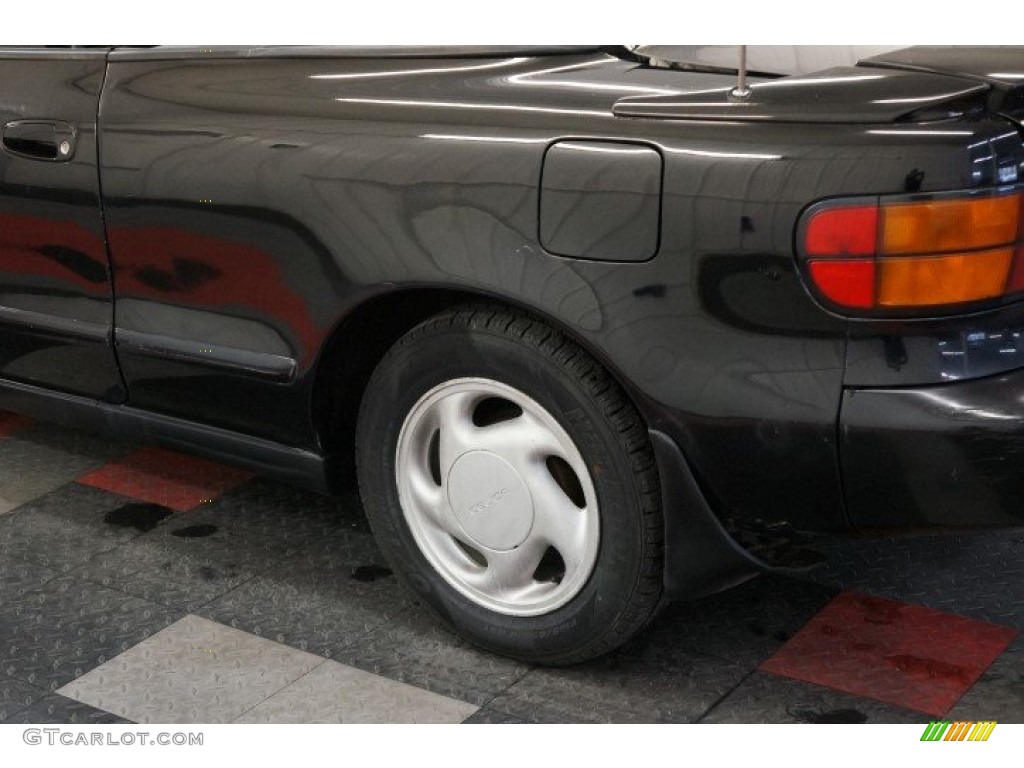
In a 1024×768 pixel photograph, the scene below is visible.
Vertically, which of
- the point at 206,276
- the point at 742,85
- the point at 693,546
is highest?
the point at 742,85

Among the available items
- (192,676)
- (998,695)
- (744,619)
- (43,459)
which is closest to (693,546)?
(744,619)

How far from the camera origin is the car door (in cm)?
285

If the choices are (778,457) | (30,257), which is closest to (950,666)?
(778,457)

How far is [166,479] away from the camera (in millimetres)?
3555

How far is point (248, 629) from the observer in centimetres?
280

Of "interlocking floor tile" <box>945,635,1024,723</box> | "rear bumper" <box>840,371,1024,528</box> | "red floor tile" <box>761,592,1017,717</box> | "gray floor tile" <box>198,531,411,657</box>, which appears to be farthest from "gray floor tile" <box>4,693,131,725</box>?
"interlocking floor tile" <box>945,635,1024,723</box>

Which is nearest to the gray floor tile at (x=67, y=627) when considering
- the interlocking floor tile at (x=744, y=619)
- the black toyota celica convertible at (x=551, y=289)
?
the black toyota celica convertible at (x=551, y=289)

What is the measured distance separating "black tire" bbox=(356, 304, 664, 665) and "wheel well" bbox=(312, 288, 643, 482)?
0.24 ft

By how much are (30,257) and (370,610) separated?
103 centimetres

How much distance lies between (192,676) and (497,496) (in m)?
0.66

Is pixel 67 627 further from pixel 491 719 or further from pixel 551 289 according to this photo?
pixel 551 289

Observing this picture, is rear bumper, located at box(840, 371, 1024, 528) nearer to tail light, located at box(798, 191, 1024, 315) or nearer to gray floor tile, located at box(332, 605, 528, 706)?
tail light, located at box(798, 191, 1024, 315)

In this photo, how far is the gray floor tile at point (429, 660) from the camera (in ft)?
8.43

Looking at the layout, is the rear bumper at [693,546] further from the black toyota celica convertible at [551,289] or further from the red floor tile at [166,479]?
the red floor tile at [166,479]
